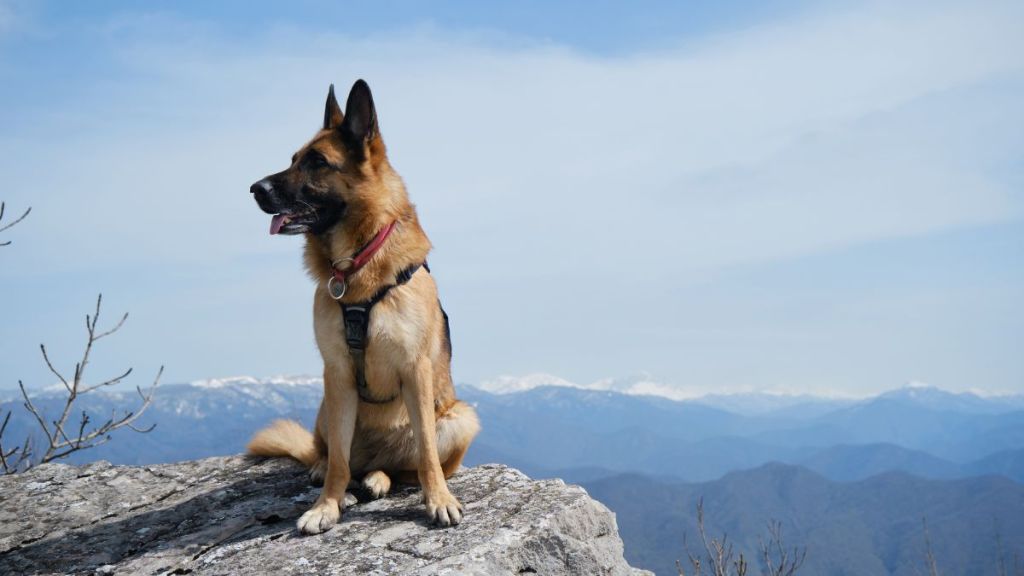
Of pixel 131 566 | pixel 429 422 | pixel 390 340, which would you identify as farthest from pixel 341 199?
pixel 131 566

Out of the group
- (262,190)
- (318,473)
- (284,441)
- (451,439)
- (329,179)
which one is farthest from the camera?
(284,441)

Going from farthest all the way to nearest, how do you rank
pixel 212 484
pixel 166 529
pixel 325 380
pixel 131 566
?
pixel 212 484 < pixel 166 529 < pixel 325 380 < pixel 131 566

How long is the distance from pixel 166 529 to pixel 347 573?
221 centimetres

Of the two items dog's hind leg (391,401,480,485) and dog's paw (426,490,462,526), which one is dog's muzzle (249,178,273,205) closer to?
dog's hind leg (391,401,480,485)

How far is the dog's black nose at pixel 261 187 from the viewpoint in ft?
18.7

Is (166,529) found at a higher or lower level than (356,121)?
lower

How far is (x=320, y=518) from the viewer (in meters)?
5.66

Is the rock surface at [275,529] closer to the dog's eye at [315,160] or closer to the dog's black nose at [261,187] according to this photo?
the dog's black nose at [261,187]

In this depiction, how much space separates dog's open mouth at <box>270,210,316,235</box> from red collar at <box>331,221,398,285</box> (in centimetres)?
35

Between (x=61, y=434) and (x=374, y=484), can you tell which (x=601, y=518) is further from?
(x=61, y=434)

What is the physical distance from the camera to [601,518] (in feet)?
19.7

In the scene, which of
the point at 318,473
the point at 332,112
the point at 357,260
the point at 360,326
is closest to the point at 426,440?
the point at 360,326

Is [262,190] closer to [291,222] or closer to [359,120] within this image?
[291,222]

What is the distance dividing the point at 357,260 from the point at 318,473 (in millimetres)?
2144
